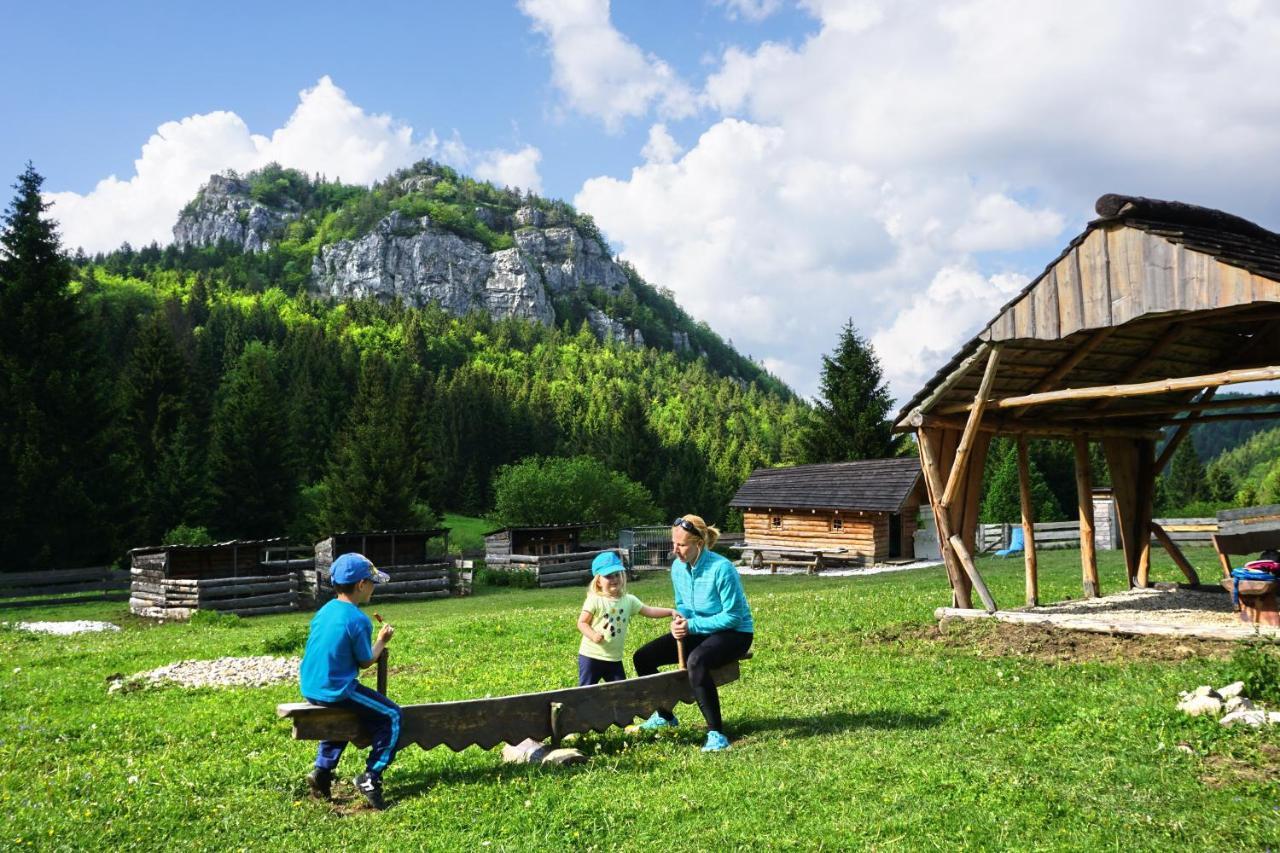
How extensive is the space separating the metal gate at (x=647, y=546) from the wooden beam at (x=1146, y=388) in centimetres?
3296

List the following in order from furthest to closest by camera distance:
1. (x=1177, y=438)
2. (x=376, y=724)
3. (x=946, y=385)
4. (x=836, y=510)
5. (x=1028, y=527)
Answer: (x=836, y=510) → (x=1177, y=438) → (x=1028, y=527) → (x=946, y=385) → (x=376, y=724)

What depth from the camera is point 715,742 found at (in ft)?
23.7

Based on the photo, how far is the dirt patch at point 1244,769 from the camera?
228 inches

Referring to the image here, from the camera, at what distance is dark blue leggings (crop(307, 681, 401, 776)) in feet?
20.6

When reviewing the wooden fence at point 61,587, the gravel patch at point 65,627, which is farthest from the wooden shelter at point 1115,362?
the wooden fence at point 61,587

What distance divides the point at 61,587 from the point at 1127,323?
112 ft

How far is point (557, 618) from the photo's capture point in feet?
60.2

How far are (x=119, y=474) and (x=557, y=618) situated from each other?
28.4m

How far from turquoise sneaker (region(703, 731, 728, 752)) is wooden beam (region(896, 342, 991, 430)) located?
7663 mm

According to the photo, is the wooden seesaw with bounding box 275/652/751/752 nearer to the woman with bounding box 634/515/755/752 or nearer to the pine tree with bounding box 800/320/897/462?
the woman with bounding box 634/515/755/752

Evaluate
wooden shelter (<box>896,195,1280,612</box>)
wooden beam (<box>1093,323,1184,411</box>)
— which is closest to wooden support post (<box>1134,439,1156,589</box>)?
wooden shelter (<box>896,195,1280,612</box>)

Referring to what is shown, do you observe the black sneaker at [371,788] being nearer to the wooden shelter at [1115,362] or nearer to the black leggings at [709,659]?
the black leggings at [709,659]

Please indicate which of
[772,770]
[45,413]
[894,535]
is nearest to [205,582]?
[45,413]

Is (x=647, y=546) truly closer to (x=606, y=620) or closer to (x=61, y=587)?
(x=61, y=587)
